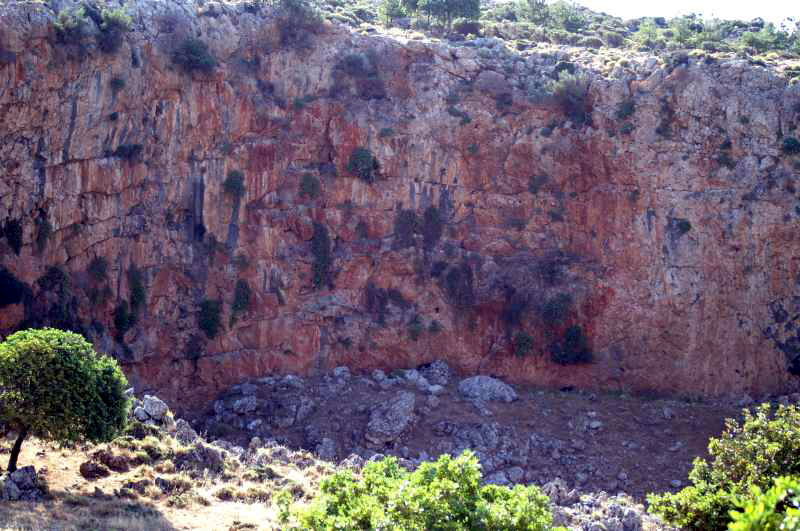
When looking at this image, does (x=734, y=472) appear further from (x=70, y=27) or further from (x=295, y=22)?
(x=295, y=22)

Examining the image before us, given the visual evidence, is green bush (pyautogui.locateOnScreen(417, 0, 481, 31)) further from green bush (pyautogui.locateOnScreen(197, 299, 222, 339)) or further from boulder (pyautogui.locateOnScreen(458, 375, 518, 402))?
green bush (pyautogui.locateOnScreen(197, 299, 222, 339))

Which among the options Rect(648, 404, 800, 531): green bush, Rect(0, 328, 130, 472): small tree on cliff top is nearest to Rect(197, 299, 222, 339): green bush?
Rect(0, 328, 130, 472): small tree on cliff top

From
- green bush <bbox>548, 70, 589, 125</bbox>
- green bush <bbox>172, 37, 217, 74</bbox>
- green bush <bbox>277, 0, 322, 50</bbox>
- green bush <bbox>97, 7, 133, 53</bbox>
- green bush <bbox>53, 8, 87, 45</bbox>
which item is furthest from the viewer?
green bush <bbox>277, 0, 322, 50</bbox>

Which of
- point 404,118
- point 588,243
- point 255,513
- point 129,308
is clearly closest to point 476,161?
point 404,118

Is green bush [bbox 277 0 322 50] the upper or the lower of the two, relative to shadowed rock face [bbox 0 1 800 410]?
upper

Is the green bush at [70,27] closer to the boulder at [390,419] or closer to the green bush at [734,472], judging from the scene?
the boulder at [390,419]

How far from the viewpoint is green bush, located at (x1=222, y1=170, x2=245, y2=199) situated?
32531 millimetres

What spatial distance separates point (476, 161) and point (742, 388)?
1430cm

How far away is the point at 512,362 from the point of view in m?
33.6

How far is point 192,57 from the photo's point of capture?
31.8 metres

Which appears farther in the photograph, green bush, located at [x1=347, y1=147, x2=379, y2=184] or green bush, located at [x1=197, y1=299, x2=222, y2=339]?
green bush, located at [x1=347, y1=147, x2=379, y2=184]

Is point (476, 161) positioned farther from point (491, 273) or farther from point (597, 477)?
point (597, 477)

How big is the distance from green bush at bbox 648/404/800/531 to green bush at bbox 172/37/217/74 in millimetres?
24745

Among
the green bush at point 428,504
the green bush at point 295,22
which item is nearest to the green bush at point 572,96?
the green bush at point 295,22
